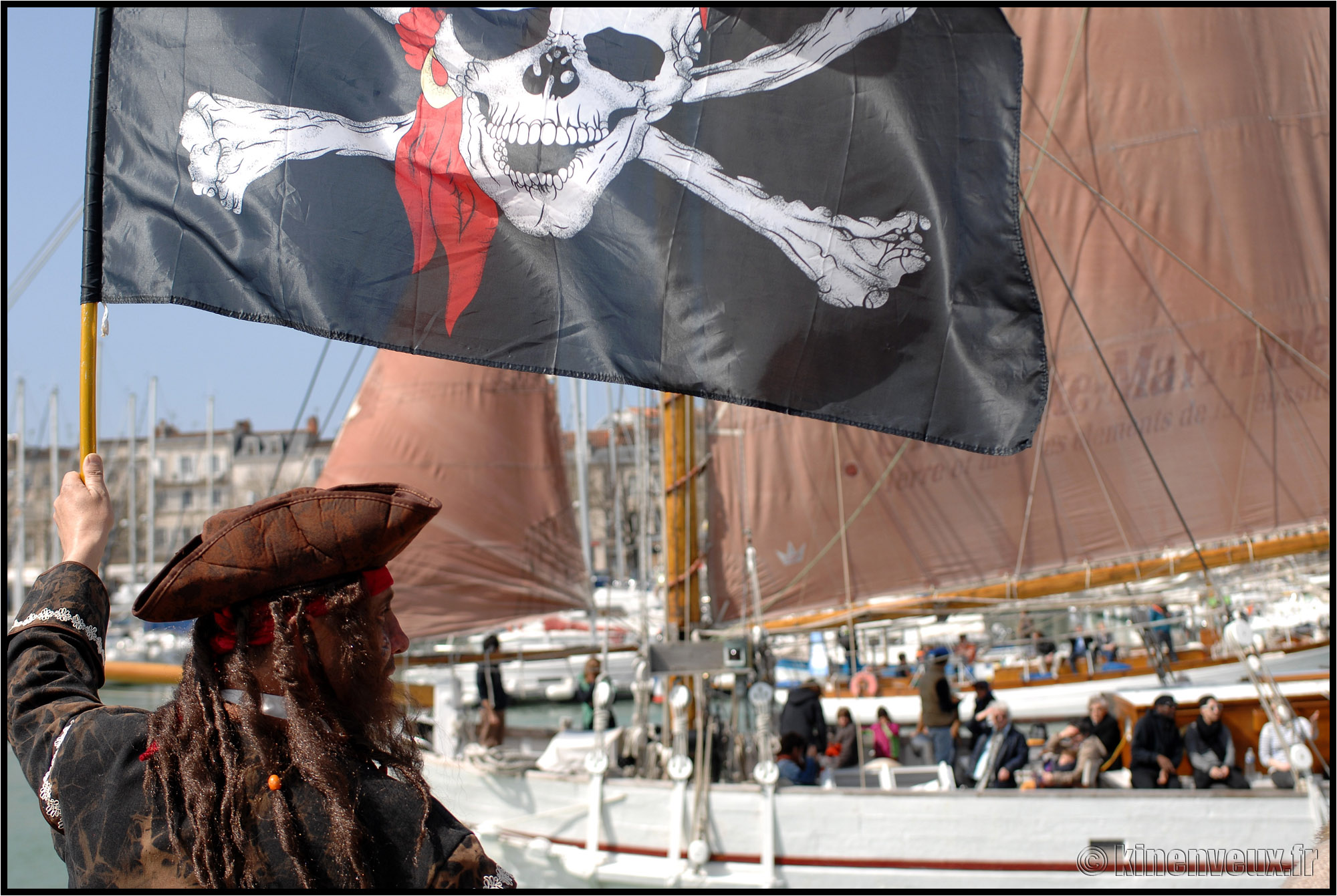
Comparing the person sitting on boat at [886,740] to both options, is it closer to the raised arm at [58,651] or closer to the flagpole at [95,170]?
the flagpole at [95,170]

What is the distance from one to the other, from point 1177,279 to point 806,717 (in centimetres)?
581

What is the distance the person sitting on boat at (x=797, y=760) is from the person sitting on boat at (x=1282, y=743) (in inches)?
143

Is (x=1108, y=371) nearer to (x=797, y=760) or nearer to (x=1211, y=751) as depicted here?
(x=1211, y=751)

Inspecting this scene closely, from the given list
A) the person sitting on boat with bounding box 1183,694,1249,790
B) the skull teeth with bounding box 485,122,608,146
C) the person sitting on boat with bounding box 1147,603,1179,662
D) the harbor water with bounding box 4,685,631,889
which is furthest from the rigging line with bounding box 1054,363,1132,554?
the skull teeth with bounding box 485,122,608,146

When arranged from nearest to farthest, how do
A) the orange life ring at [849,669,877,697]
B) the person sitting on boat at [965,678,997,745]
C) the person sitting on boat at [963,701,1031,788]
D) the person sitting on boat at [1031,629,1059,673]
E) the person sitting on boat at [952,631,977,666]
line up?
the person sitting on boat at [963,701,1031,788], the person sitting on boat at [965,678,997,745], the orange life ring at [849,669,877,697], the person sitting on boat at [1031,629,1059,673], the person sitting on boat at [952,631,977,666]

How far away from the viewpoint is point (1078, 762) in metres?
9.03

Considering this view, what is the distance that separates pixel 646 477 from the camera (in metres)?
13.0

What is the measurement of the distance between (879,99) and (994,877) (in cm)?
694

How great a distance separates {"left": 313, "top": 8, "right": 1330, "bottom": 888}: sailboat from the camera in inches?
432

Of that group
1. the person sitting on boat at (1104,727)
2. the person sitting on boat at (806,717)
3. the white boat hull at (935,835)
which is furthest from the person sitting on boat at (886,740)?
the white boat hull at (935,835)

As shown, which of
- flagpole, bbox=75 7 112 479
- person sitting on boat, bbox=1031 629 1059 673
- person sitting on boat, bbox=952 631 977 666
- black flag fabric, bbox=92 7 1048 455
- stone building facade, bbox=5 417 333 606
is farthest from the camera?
stone building facade, bbox=5 417 333 606

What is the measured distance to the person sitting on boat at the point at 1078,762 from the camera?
8.92m

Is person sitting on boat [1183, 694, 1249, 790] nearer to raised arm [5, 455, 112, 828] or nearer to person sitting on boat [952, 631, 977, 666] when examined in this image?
raised arm [5, 455, 112, 828]

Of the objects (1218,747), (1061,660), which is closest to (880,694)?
(1061,660)
